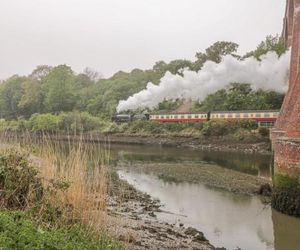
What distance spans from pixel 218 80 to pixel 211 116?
5.42m

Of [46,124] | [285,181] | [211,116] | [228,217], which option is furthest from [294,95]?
[46,124]

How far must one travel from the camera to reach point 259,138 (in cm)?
3541

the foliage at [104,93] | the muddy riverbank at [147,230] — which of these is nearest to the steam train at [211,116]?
the foliage at [104,93]

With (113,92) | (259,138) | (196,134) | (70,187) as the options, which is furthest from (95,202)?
(113,92)

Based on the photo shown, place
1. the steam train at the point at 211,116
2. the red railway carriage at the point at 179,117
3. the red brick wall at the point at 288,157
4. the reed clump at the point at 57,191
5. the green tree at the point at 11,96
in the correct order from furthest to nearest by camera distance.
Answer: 1. the green tree at the point at 11,96
2. the red railway carriage at the point at 179,117
3. the steam train at the point at 211,116
4. the red brick wall at the point at 288,157
5. the reed clump at the point at 57,191

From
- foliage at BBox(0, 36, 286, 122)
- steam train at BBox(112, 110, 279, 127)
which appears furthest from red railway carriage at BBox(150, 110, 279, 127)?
foliage at BBox(0, 36, 286, 122)

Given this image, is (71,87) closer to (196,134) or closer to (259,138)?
(196,134)

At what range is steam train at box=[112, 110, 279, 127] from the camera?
39.8 m

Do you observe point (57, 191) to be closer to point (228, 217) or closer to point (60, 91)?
point (228, 217)

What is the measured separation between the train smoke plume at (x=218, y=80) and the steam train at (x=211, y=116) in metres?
1.64

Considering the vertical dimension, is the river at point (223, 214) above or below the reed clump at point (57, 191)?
below

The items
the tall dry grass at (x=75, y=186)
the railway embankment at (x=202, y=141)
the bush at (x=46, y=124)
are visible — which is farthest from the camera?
the bush at (x=46, y=124)

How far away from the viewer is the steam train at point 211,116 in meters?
39.8

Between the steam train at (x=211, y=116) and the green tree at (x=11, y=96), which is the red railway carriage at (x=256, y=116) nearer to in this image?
the steam train at (x=211, y=116)
